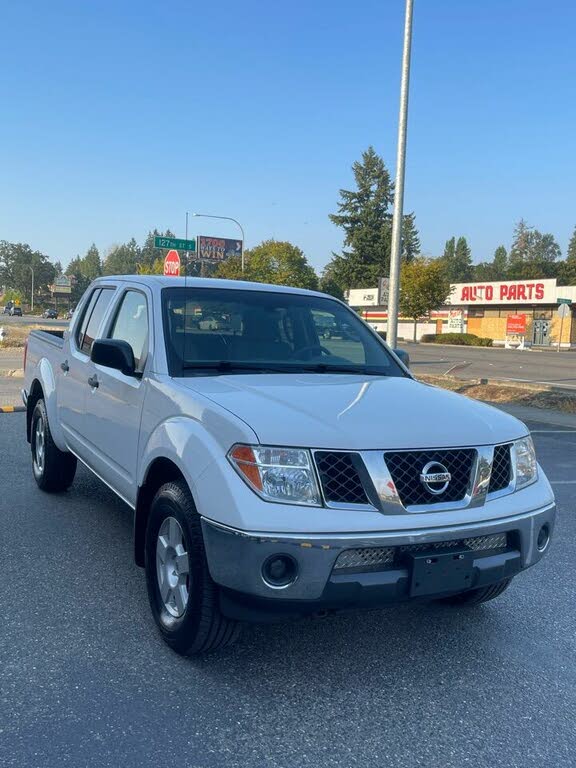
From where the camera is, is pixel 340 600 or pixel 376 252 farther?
pixel 376 252

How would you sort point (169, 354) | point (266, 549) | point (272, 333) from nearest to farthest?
point (266, 549), point (169, 354), point (272, 333)

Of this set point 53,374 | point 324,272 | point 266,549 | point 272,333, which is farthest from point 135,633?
point 324,272

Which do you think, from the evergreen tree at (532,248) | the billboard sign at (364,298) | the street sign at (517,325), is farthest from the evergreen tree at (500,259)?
the street sign at (517,325)

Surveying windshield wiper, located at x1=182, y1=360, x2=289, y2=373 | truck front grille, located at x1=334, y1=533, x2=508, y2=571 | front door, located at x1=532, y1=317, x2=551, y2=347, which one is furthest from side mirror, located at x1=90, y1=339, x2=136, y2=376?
front door, located at x1=532, y1=317, x2=551, y2=347

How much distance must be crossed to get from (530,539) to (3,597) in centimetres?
284

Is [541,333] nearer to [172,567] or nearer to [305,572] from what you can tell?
[172,567]

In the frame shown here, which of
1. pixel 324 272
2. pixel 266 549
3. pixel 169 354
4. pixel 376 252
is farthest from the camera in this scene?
pixel 324 272

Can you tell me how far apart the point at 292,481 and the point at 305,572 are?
358 millimetres

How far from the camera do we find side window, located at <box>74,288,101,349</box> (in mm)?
5520

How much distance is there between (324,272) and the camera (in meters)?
126

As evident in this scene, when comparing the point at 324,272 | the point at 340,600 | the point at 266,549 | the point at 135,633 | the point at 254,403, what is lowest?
the point at 135,633

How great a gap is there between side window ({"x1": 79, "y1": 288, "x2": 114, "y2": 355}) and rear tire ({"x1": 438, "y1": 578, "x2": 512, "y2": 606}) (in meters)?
2.99

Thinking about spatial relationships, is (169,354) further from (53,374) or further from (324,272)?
(324,272)

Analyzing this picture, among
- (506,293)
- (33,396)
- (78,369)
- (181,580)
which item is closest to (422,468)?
(181,580)
